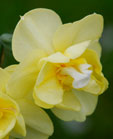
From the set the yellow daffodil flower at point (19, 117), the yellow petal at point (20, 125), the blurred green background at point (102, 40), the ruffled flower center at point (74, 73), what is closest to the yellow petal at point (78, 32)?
the ruffled flower center at point (74, 73)

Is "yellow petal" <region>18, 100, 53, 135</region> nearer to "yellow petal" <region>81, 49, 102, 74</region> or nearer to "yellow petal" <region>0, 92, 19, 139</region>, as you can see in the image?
"yellow petal" <region>0, 92, 19, 139</region>

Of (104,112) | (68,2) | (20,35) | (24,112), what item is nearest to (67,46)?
(20,35)

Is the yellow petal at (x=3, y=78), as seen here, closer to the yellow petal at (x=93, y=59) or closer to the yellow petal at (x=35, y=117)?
the yellow petal at (x=35, y=117)

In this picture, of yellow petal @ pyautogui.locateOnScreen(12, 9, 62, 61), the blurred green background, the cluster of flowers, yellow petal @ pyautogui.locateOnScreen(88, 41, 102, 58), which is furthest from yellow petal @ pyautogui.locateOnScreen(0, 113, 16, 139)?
the blurred green background

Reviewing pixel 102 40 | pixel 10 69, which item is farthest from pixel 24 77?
pixel 102 40

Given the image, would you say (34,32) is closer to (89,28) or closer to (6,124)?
(89,28)

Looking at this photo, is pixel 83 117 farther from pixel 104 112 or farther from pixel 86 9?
pixel 86 9
